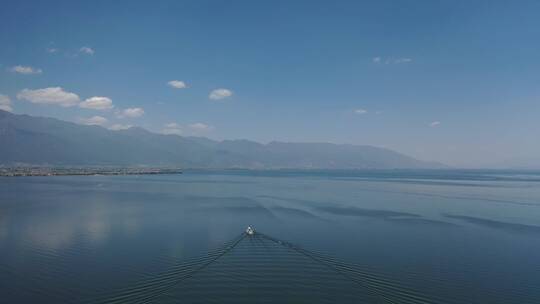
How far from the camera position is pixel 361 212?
42.7 metres

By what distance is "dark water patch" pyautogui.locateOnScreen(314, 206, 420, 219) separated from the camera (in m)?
40.4

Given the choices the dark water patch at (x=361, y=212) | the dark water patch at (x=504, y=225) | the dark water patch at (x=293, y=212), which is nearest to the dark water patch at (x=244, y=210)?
the dark water patch at (x=293, y=212)

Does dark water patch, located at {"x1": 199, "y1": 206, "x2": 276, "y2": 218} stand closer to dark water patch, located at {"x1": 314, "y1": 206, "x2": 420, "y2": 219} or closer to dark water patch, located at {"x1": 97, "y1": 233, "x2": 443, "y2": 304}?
dark water patch, located at {"x1": 314, "y1": 206, "x2": 420, "y2": 219}

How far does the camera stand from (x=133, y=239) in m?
26.9

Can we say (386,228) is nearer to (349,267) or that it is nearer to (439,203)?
(349,267)

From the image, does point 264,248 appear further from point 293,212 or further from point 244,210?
point 244,210

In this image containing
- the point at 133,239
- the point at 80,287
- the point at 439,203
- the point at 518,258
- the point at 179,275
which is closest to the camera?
the point at 80,287

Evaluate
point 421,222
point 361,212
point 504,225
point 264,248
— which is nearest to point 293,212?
point 361,212

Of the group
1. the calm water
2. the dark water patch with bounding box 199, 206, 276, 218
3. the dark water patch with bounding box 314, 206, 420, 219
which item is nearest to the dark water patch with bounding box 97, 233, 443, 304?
the calm water

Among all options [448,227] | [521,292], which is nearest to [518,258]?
[521,292]

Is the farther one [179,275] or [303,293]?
[179,275]

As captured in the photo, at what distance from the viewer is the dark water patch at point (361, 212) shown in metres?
40.4

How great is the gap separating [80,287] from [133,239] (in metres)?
10.1

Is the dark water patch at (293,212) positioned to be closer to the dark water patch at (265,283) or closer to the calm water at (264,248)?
the calm water at (264,248)
